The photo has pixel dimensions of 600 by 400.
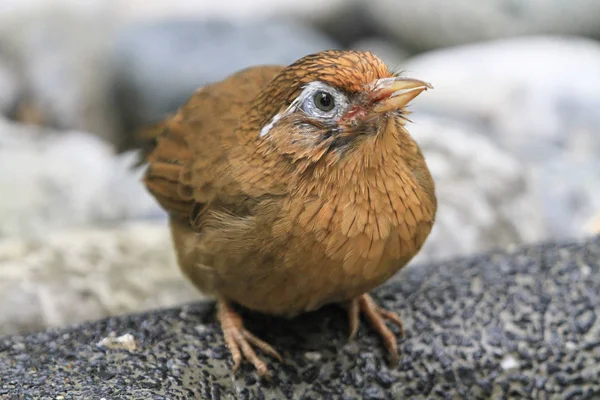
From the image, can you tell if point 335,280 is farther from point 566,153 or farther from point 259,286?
point 566,153

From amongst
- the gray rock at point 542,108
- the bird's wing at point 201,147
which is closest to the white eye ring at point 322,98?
the bird's wing at point 201,147

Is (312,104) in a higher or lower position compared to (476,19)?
lower

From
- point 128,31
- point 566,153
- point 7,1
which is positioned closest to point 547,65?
point 566,153

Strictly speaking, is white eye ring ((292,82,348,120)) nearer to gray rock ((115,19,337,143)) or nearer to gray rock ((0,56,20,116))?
gray rock ((115,19,337,143))

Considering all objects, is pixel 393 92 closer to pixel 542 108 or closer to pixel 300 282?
pixel 300 282

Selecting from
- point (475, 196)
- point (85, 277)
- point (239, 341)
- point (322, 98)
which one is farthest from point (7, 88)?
point (322, 98)

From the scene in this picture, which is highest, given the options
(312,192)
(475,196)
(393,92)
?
(475,196)
